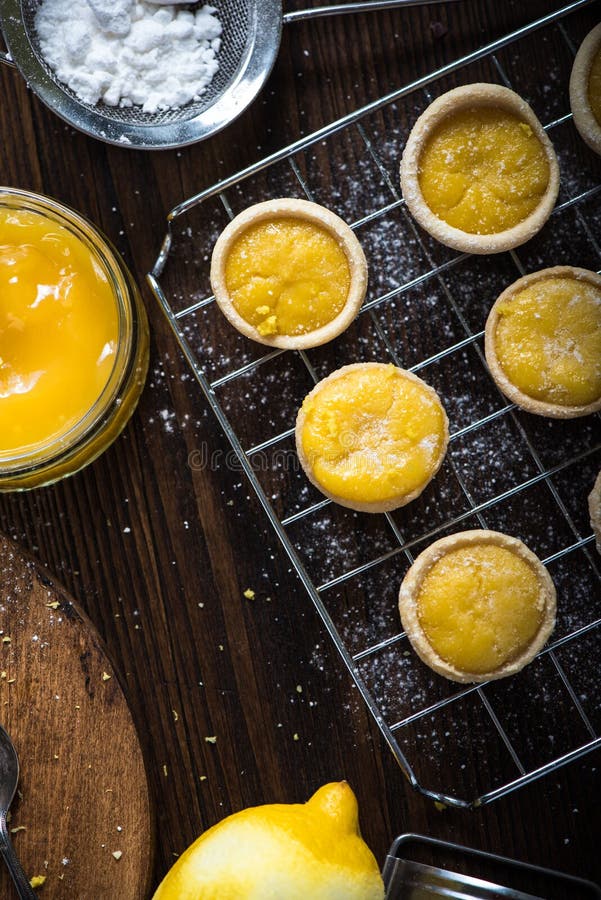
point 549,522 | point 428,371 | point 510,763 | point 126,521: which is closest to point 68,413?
point 126,521

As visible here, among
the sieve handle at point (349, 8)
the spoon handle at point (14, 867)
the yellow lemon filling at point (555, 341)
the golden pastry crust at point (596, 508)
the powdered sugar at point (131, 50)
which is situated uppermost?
the powdered sugar at point (131, 50)

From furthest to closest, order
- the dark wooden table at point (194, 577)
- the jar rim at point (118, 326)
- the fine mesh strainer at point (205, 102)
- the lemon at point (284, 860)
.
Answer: the dark wooden table at point (194, 577), the fine mesh strainer at point (205, 102), the jar rim at point (118, 326), the lemon at point (284, 860)

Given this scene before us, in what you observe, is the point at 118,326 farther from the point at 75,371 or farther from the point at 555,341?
the point at 555,341

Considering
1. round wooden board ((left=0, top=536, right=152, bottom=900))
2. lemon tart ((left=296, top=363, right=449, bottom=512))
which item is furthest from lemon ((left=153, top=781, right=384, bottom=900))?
lemon tart ((left=296, top=363, right=449, bottom=512))

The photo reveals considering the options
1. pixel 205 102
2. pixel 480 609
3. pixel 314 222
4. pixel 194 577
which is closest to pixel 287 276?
pixel 314 222

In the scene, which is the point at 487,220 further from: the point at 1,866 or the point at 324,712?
the point at 1,866

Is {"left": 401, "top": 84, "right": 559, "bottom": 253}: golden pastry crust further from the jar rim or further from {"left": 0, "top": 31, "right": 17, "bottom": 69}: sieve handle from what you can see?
{"left": 0, "top": 31, "right": 17, "bottom": 69}: sieve handle

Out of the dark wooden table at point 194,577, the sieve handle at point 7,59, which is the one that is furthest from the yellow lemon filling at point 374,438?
the sieve handle at point 7,59

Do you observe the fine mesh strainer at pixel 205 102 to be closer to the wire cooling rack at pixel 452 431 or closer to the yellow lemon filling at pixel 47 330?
the wire cooling rack at pixel 452 431

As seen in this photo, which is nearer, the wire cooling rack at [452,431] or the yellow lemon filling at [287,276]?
the yellow lemon filling at [287,276]
